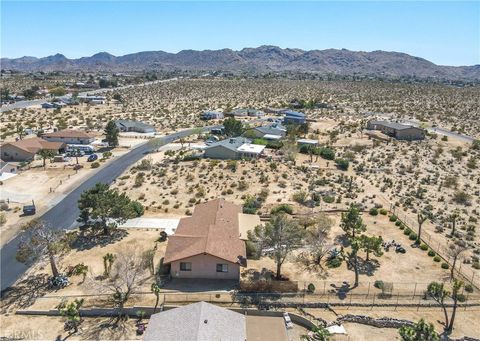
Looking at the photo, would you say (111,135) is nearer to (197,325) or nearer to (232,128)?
(232,128)

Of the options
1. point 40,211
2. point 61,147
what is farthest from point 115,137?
point 40,211

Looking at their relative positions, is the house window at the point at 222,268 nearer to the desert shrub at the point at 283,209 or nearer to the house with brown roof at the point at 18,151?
the desert shrub at the point at 283,209

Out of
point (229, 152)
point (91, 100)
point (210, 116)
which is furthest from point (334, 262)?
point (91, 100)

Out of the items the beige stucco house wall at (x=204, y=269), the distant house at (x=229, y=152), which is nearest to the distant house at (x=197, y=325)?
the beige stucco house wall at (x=204, y=269)

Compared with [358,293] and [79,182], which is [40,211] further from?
[358,293]

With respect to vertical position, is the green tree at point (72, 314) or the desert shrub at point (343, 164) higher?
the desert shrub at point (343, 164)

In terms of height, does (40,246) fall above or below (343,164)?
below
